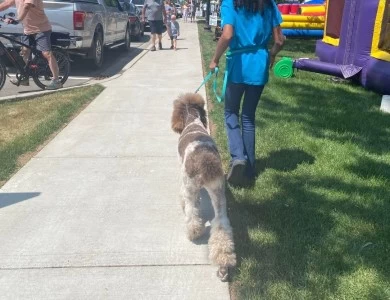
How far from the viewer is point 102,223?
12.8ft

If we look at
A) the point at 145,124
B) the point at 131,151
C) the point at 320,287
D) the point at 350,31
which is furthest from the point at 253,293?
the point at 350,31

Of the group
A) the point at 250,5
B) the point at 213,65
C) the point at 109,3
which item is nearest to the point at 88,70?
the point at 109,3

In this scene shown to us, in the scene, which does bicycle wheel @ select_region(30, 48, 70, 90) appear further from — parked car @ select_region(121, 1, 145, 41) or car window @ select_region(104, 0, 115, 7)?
parked car @ select_region(121, 1, 145, 41)

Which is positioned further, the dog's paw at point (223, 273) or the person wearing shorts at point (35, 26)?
the person wearing shorts at point (35, 26)

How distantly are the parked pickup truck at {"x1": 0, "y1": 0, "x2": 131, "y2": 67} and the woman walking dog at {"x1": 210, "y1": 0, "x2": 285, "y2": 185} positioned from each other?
6010 mm

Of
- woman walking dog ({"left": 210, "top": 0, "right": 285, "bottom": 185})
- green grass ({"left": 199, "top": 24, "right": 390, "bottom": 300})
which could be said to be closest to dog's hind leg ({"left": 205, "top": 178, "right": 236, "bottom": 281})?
green grass ({"left": 199, "top": 24, "right": 390, "bottom": 300})

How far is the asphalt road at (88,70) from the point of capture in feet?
29.0

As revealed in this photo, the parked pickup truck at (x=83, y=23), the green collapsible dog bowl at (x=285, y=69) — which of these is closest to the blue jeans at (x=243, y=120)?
the green collapsible dog bowl at (x=285, y=69)

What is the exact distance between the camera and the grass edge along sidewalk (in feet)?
17.8

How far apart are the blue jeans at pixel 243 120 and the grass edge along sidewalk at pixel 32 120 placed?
240cm

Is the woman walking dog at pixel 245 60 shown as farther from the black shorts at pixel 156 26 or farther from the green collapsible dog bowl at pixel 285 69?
the black shorts at pixel 156 26

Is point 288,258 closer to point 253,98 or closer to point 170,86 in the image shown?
point 253,98

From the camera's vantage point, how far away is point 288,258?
331cm

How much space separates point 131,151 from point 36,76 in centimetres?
386
